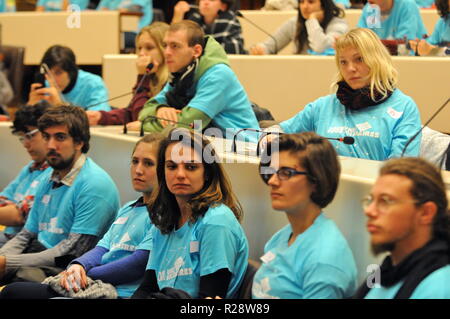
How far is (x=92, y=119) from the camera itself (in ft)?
14.4

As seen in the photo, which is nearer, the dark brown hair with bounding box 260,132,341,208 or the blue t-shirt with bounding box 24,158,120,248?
the dark brown hair with bounding box 260,132,341,208

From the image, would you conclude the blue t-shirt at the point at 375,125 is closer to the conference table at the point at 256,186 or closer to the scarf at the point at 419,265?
the conference table at the point at 256,186

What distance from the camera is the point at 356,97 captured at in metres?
3.01

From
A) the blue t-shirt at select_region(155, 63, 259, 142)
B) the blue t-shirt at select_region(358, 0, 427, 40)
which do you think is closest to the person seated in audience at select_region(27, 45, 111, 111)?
the blue t-shirt at select_region(155, 63, 259, 142)

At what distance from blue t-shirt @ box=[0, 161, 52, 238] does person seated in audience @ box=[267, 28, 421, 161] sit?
63.6 inches

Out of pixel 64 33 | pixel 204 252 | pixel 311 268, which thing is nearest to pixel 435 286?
pixel 311 268

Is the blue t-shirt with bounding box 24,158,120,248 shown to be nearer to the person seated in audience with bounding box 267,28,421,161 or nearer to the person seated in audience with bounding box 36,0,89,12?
the person seated in audience with bounding box 267,28,421,161

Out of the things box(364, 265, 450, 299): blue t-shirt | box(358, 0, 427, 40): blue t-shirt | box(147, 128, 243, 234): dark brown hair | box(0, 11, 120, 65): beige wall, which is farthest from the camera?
box(0, 11, 120, 65): beige wall

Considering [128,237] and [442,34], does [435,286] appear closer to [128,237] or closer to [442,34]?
[128,237]

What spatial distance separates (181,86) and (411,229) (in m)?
2.14

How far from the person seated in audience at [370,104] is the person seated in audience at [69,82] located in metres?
2.23

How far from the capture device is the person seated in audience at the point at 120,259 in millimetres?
2850

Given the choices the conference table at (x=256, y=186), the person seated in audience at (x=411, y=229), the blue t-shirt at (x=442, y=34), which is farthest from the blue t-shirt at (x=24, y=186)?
the person seated in audience at (x=411, y=229)

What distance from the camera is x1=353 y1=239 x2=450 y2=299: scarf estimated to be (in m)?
Answer: 1.74
